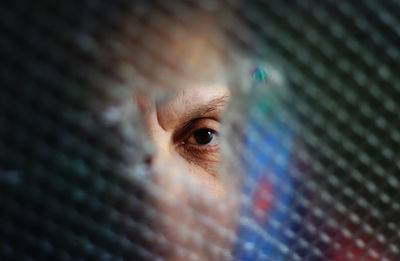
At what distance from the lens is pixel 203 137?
0.66 meters

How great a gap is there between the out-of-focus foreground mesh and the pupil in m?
0.36

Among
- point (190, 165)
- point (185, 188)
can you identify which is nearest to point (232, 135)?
point (185, 188)

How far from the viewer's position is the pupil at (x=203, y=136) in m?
0.65

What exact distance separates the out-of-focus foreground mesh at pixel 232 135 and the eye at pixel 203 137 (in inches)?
13.8

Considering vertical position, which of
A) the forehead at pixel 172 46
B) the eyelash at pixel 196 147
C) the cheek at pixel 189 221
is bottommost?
the cheek at pixel 189 221

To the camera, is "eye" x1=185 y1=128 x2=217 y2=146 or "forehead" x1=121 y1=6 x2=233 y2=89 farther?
"eye" x1=185 y1=128 x2=217 y2=146

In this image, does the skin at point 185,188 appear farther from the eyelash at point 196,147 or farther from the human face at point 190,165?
the eyelash at point 196,147

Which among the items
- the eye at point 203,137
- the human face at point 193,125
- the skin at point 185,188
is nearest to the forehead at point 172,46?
the skin at point 185,188

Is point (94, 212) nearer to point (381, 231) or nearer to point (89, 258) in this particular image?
point (89, 258)

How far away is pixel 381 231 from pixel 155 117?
0.37 metres

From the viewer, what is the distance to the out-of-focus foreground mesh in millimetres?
192

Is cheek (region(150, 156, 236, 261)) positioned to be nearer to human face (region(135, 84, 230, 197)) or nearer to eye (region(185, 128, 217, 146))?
human face (region(135, 84, 230, 197))

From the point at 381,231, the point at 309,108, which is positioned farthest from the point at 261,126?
the point at 381,231

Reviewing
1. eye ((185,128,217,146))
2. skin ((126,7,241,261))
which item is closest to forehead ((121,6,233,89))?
skin ((126,7,241,261))
